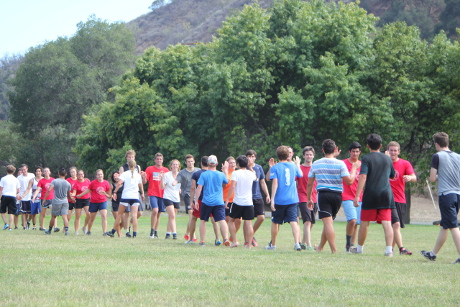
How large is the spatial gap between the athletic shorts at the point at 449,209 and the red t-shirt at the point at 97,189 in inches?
408

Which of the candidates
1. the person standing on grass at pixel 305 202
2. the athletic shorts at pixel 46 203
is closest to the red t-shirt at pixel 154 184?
the person standing on grass at pixel 305 202

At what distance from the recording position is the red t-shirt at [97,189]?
18422 mm

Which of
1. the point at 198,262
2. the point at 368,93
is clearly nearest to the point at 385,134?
the point at 368,93

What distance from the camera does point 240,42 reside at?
36.4 metres

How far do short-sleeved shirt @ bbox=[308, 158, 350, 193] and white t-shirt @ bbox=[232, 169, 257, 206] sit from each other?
7.43 feet

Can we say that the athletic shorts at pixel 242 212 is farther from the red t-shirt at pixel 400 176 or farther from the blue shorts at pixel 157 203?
the blue shorts at pixel 157 203

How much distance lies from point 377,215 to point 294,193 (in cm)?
208

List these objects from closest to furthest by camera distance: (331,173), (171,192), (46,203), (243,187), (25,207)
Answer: (331,173), (243,187), (171,192), (46,203), (25,207)

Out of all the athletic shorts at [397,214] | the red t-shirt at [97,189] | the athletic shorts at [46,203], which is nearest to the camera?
the athletic shorts at [397,214]

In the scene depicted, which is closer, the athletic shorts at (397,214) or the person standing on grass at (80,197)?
the athletic shorts at (397,214)

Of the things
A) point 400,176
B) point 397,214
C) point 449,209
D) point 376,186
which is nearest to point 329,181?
point 376,186

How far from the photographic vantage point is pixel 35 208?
74.4 feet

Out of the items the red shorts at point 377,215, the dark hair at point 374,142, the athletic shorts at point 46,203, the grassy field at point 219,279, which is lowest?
the grassy field at point 219,279

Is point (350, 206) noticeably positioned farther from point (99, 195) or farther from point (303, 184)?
point (99, 195)
